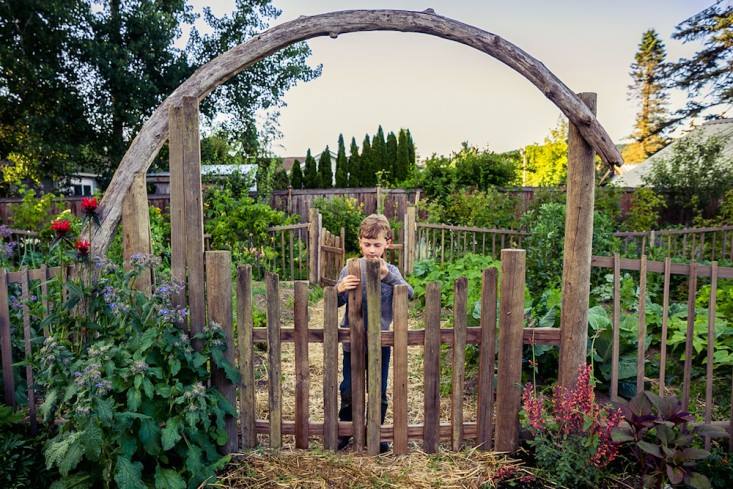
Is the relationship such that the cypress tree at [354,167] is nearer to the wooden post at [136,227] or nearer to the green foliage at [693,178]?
the green foliage at [693,178]

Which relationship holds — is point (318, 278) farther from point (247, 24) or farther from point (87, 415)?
point (247, 24)

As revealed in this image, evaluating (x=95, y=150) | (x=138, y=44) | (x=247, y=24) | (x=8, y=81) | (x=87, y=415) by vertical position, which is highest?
(x=247, y=24)

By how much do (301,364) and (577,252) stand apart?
1.83 metres

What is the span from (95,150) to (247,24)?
714 centimetres

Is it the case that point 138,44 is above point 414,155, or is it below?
above

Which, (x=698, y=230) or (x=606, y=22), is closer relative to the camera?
(x=606, y=22)

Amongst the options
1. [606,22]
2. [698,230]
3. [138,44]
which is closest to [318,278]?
[606,22]

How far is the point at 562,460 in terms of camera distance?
8.94 feet

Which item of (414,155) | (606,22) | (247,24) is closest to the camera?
(606,22)

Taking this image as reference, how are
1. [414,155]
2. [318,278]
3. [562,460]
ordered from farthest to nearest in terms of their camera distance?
[414,155], [318,278], [562,460]

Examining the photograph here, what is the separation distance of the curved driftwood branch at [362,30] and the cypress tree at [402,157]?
78.0 ft

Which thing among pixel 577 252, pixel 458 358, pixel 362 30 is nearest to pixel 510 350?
pixel 458 358

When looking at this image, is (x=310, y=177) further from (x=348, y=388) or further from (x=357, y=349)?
(x=357, y=349)

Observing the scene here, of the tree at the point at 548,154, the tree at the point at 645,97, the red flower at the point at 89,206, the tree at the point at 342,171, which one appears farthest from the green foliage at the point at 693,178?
the tree at the point at 645,97
